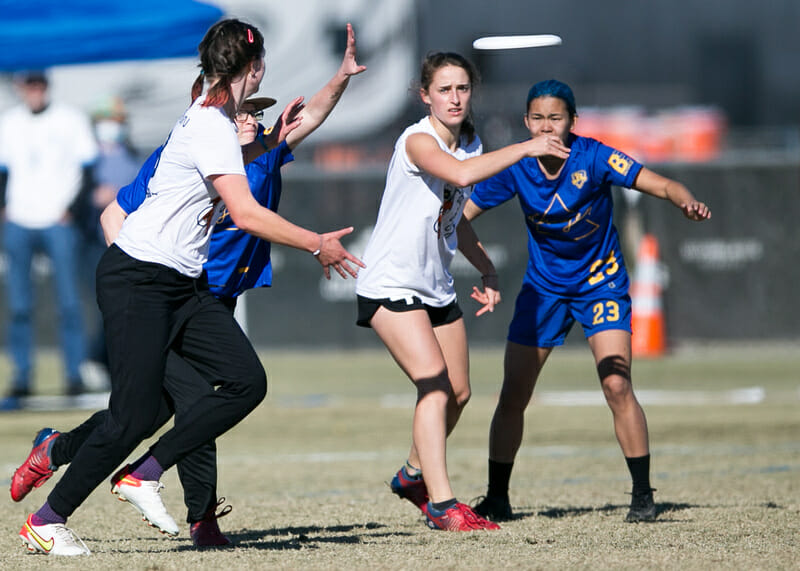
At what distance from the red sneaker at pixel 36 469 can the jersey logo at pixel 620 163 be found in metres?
2.66

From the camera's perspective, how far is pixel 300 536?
213 inches

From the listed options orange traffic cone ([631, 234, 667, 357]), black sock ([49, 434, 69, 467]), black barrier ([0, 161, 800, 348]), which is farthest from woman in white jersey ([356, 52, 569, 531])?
black barrier ([0, 161, 800, 348])

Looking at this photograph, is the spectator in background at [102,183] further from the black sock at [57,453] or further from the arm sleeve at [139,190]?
the black sock at [57,453]

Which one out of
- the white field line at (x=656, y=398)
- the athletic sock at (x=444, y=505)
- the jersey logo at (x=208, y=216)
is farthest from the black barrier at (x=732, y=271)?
the jersey logo at (x=208, y=216)

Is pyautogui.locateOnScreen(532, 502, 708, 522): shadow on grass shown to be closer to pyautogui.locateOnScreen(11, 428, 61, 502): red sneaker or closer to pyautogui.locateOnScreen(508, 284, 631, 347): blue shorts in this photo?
pyautogui.locateOnScreen(508, 284, 631, 347): blue shorts

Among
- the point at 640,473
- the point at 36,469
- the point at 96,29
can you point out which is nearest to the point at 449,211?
the point at 640,473

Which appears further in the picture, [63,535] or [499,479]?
[499,479]

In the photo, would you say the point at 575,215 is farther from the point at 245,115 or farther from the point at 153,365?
the point at 153,365

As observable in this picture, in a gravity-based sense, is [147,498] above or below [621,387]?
below

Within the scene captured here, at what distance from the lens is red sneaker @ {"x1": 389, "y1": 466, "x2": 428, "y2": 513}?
19.4 ft

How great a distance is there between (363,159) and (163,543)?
613 inches

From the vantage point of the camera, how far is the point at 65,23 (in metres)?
11.1

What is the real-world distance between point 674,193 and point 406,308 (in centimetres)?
126

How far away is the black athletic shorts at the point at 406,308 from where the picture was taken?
5602 millimetres
